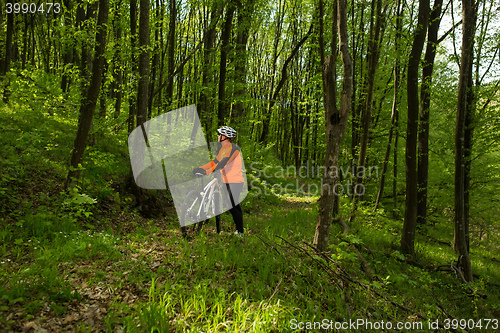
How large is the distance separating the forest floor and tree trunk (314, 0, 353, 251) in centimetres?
54

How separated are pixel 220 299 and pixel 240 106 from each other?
786 cm

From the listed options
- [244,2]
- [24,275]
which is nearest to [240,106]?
[244,2]

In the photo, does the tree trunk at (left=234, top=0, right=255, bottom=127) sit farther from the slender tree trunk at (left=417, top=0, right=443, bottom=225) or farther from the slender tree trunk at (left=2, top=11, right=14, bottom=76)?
the slender tree trunk at (left=2, top=11, right=14, bottom=76)

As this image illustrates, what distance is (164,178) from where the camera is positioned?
30.2 feet

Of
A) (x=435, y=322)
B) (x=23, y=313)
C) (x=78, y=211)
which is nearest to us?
(x=23, y=313)

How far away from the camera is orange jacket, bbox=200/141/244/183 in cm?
592

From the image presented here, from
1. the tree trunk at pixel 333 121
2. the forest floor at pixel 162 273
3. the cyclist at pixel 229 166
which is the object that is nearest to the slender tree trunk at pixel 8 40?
the forest floor at pixel 162 273

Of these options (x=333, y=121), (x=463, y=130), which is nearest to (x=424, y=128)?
(x=463, y=130)

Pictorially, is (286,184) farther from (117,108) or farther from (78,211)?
(78,211)

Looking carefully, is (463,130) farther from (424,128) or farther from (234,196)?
(234,196)

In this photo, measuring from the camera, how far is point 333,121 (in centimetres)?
496

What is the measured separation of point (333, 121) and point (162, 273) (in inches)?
157

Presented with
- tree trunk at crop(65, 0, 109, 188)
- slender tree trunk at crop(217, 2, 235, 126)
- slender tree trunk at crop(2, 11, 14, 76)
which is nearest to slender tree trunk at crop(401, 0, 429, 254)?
slender tree trunk at crop(217, 2, 235, 126)

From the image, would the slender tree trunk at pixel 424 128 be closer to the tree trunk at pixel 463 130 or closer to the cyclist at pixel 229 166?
the tree trunk at pixel 463 130
